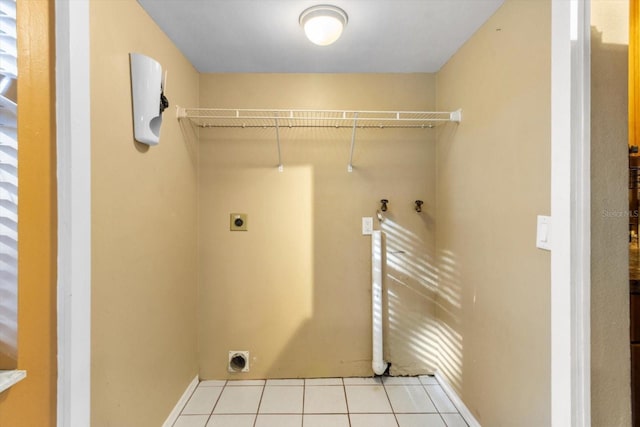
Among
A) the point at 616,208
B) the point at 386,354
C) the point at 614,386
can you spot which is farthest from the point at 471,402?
the point at 616,208

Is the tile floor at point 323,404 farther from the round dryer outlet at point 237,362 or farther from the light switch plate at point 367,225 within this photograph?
the light switch plate at point 367,225

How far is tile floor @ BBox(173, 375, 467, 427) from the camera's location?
5.50 feet

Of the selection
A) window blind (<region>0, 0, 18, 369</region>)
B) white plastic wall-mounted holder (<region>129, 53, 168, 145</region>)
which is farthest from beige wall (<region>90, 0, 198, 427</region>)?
window blind (<region>0, 0, 18, 369</region>)

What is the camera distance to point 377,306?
6.63ft

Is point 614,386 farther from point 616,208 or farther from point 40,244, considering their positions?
point 40,244

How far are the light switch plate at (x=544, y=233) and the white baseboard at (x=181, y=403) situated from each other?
205cm

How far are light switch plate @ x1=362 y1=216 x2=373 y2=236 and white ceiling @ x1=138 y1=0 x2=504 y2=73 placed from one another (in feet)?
3.42

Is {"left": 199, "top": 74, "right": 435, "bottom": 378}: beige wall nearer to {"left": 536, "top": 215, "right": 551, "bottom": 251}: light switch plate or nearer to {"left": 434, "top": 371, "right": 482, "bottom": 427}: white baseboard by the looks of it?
{"left": 434, "top": 371, "right": 482, "bottom": 427}: white baseboard

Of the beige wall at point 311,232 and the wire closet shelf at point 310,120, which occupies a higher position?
the wire closet shelf at point 310,120

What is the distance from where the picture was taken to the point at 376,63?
6.39 ft

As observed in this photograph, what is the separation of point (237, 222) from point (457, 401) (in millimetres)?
1823

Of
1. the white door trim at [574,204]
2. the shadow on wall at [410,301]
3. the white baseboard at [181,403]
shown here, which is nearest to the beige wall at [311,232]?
the shadow on wall at [410,301]

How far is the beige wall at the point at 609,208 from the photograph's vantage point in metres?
0.84

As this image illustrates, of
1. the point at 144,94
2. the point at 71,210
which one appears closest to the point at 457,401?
the point at 71,210
